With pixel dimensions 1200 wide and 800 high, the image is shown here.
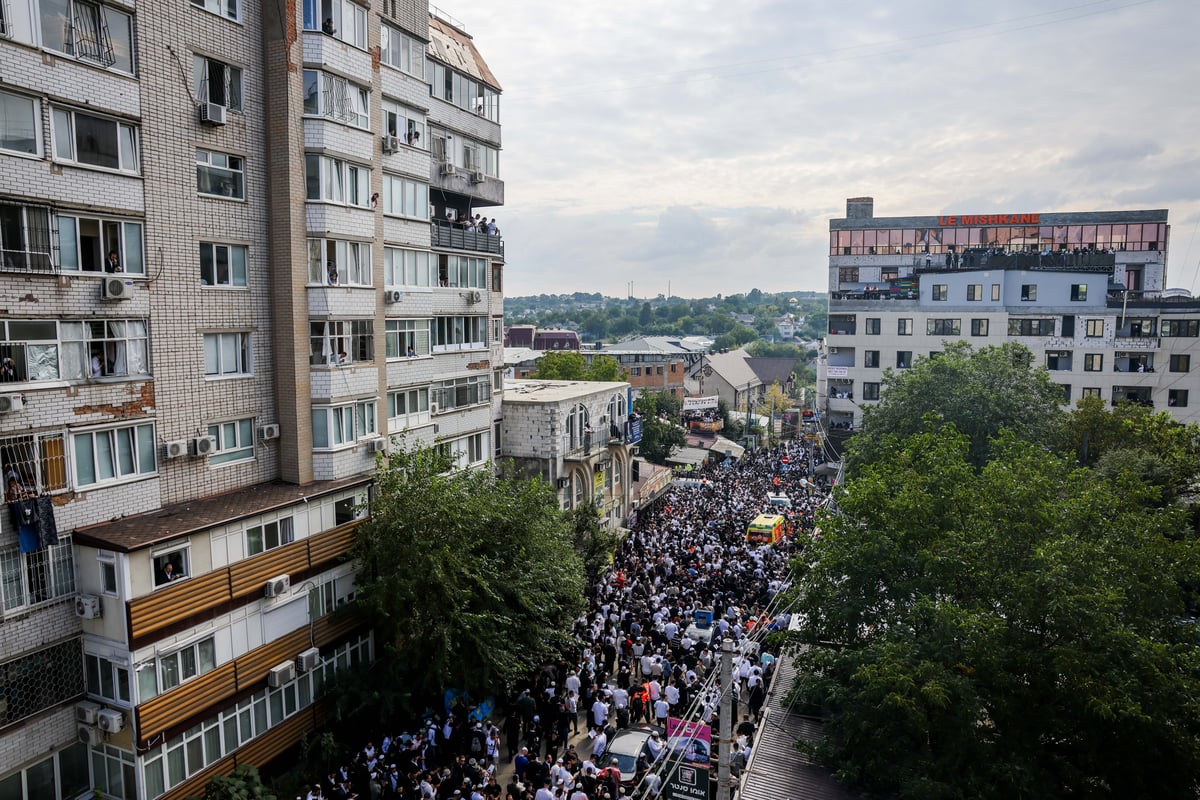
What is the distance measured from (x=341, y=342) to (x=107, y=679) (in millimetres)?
9229

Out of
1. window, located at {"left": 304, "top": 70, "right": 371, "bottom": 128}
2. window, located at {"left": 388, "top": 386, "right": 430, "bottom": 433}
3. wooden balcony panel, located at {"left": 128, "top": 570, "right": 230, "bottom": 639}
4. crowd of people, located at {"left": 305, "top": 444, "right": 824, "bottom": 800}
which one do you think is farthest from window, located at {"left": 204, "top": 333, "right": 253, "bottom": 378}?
crowd of people, located at {"left": 305, "top": 444, "right": 824, "bottom": 800}

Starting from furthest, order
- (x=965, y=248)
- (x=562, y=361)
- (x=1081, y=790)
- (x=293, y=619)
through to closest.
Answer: (x=965, y=248) → (x=562, y=361) → (x=293, y=619) → (x=1081, y=790)

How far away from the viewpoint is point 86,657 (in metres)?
15.3

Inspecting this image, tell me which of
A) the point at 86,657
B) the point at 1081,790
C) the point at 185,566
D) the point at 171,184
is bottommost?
the point at 1081,790

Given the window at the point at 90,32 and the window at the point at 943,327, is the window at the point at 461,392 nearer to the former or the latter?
the window at the point at 90,32

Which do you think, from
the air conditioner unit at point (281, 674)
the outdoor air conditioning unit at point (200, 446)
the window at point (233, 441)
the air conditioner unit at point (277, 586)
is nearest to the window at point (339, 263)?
the window at point (233, 441)

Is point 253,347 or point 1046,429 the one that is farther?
point 1046,429

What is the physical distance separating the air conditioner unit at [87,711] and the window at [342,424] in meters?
7.27

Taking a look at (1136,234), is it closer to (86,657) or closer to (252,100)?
(252,100)

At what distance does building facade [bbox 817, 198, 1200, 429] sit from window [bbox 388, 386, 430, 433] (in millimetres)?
39823

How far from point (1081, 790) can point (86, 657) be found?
18.5 meters

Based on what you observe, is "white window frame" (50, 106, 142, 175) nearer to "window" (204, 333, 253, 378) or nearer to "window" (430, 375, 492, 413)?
"window" (204, 333, 253, 378)

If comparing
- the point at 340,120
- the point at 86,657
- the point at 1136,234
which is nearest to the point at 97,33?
the point at 340,120

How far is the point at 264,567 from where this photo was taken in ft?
57.3
